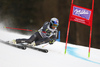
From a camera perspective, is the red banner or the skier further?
the skier

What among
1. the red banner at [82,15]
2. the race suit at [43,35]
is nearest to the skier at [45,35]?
the race suit at [43,35]

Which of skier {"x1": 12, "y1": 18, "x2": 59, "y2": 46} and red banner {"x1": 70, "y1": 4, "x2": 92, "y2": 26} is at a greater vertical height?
red banner {"x1": 70, "y1": 4, "x2": 92, "y2": 26}

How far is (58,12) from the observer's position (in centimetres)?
821

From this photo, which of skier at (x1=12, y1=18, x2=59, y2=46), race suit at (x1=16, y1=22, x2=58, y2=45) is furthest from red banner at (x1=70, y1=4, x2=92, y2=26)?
race suit at (x1=16, y1=22, x2=58, y2=45)

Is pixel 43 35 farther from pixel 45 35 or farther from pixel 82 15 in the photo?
pixel 82 15

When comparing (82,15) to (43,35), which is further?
(43,35)

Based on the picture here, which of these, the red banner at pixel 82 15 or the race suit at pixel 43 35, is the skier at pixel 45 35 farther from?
the red banner at pixel 82 15

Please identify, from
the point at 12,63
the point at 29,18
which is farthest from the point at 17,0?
the point at 12,63

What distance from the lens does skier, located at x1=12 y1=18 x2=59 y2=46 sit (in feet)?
12.4

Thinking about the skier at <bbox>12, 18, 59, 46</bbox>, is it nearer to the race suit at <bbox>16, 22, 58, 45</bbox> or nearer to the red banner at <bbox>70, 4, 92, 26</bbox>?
the race suit at <bbox>16, 22, 58, 45</bbox>

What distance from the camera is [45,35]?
4.02 m

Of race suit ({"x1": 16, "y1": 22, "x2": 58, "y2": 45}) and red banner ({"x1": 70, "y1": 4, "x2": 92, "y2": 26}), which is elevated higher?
red banner ({"x1": 70, "y1": 4, "x2": 92, "y2": 26})

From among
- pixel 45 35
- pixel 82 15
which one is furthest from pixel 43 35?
pixel 82 15

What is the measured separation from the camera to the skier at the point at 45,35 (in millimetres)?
3766
